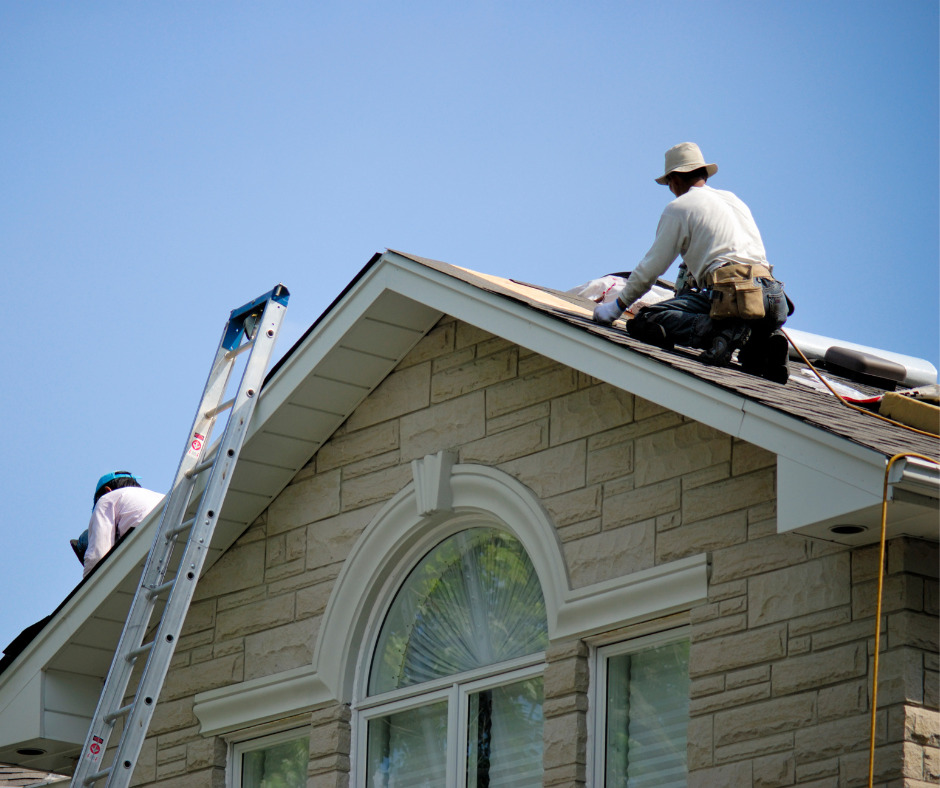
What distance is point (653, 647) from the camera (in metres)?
6.63

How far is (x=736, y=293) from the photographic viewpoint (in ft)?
21.4

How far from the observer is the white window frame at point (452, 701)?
286 inches

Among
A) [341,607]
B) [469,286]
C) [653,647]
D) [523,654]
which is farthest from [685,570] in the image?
[341,607]

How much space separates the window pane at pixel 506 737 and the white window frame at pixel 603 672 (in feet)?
1.43

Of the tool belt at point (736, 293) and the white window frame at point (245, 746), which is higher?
the tool belt at point (736, 293)

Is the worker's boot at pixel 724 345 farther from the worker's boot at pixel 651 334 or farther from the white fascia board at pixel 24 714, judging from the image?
the white fascia board at pixel 24 714

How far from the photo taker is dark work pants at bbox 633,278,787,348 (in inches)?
263

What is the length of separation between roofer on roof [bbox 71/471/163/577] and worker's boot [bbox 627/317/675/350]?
13.9 feet

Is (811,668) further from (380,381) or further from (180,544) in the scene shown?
(180,544)

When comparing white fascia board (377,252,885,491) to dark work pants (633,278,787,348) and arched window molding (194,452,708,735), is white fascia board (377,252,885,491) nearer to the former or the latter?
dark work pants (633,278,787,348)

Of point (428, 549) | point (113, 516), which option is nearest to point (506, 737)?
point (428, 549)

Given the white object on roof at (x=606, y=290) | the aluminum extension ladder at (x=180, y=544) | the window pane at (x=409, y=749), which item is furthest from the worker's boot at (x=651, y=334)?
the white object on roof at (x=606, y=290)

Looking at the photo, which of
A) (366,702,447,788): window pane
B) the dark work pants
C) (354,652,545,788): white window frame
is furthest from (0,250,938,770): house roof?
(366,702,447,788): window pane

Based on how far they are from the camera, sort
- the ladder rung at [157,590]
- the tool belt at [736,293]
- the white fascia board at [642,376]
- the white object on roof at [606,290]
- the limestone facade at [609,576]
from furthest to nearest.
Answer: the white object on roof at [606,290] < the ladder rung at [157,590] < the tool belt at [736,293] < the limestone facade at [609,576] < the white fascia board at [642,376]
